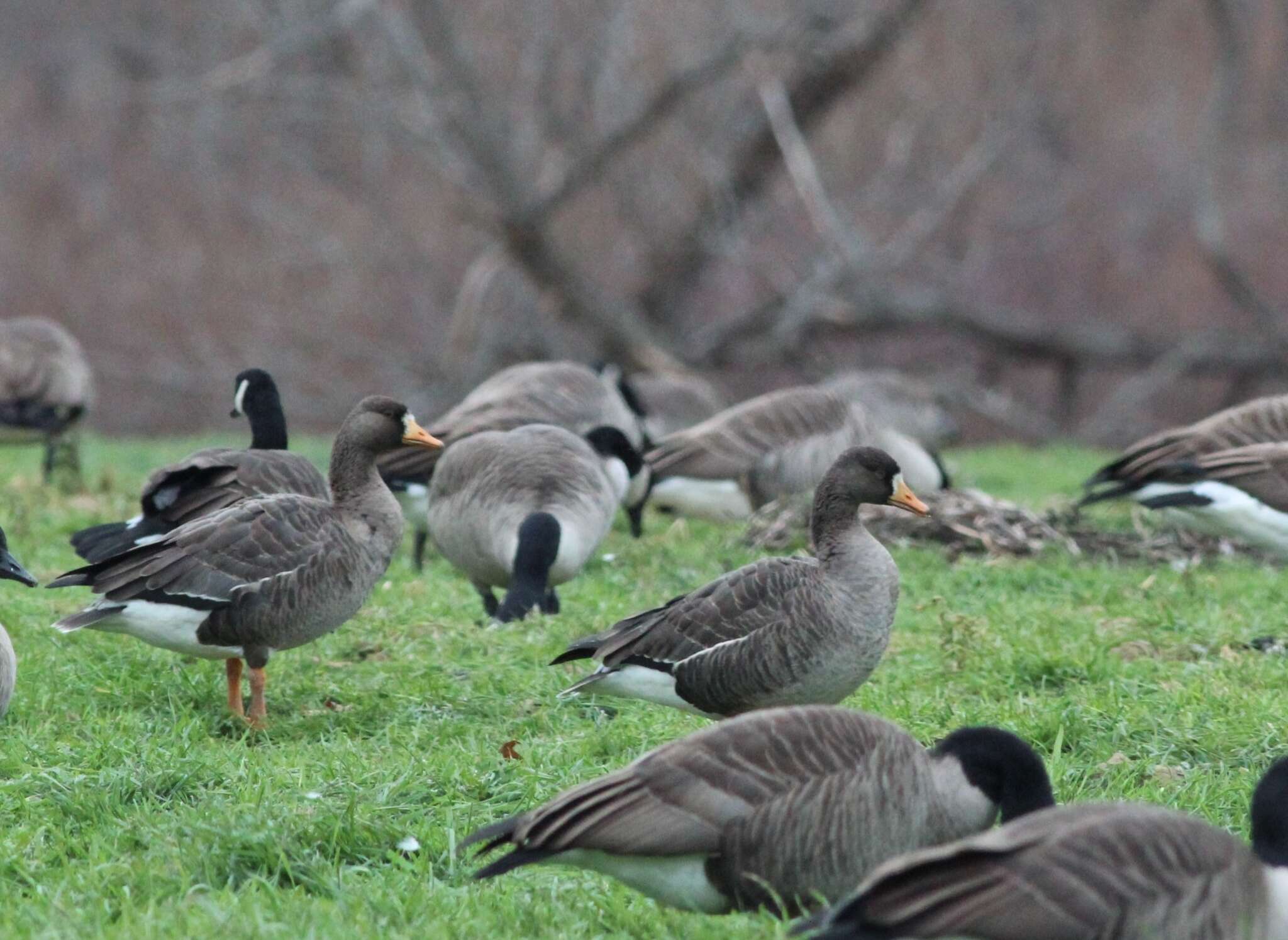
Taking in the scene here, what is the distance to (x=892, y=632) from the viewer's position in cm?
736

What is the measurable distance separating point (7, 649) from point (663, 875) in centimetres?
274

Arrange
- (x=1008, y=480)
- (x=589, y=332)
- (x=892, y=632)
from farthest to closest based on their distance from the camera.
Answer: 1. (x=589, y=332)
2. (x=1008, y=480)
3. (x=892, y=632)

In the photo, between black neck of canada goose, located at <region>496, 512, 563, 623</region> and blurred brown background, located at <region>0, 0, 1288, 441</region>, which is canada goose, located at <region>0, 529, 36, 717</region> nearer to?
black neck of canada goose, located at <region>496, 512, 563, 623</region>

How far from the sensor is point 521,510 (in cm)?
807

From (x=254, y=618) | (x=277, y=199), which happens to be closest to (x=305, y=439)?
(x=277, y=199)

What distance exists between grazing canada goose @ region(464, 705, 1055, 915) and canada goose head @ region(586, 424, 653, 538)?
5.13 m

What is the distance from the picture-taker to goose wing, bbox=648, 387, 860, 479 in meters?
10.8

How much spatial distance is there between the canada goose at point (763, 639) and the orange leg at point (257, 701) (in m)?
1.17

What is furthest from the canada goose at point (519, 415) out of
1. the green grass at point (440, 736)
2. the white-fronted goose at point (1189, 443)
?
the white-fronted goose at point (1189, 443)

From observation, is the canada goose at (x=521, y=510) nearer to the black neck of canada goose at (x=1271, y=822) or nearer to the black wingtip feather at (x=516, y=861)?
the black wingtip feather at (x=516, y=861)

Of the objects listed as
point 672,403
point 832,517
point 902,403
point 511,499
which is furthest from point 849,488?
point 902,403

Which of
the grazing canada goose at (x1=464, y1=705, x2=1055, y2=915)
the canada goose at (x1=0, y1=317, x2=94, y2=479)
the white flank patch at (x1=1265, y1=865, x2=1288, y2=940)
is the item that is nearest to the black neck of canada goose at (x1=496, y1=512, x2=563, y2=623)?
the grazing canada goose at (x1=464, y1=705, x2=1055, y2=915)

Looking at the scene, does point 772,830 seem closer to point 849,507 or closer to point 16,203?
point 849,507

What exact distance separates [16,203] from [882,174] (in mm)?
13067
